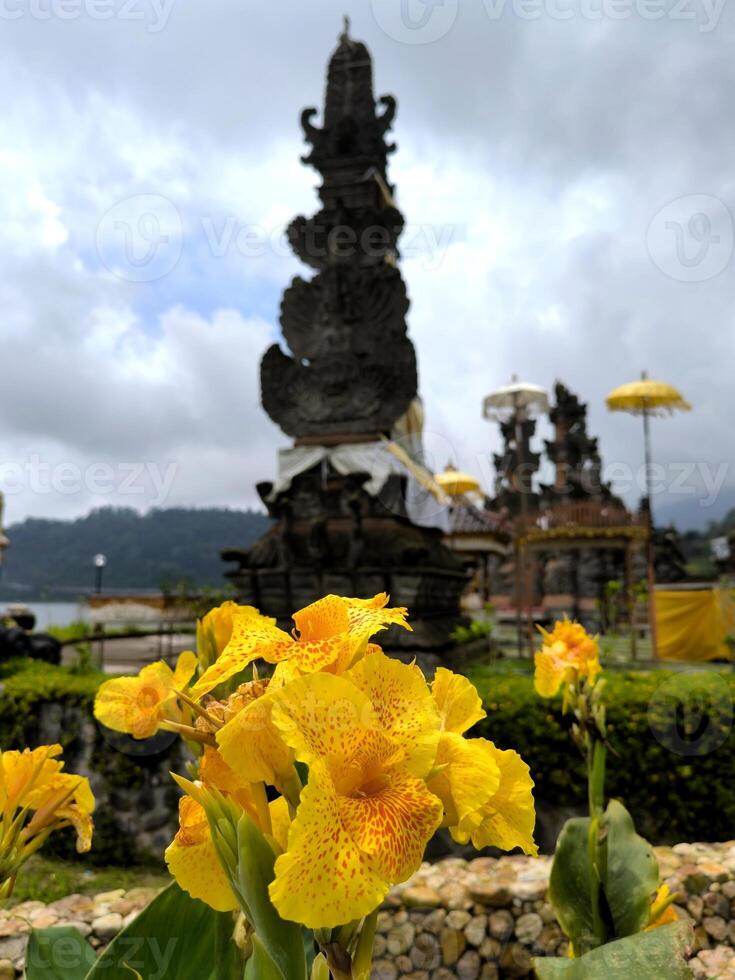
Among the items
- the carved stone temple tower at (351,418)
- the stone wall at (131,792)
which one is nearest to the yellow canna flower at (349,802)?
the stone wall at (131,792)

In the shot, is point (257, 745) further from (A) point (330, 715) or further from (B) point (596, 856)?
(B) point (596, 856)

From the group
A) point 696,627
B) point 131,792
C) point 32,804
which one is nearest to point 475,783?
point 32,804

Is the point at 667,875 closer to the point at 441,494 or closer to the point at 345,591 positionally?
the point at 345,591

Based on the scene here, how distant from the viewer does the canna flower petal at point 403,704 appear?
79cm

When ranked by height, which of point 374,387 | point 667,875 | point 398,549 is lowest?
point 667,875

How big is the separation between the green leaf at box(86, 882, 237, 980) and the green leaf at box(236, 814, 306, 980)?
1.88ft

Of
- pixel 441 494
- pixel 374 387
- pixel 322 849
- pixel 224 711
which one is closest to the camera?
pixel 322 849

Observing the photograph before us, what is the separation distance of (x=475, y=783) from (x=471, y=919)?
9.41 feet

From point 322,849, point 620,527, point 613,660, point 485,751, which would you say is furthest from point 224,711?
point 620,527

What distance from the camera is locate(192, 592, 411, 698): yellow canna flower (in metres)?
0.83

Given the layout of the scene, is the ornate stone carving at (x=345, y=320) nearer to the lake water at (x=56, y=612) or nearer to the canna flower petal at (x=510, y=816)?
the lake water at (x=56, y=612)

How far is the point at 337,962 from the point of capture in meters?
0.75

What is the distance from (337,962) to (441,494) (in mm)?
Result: 10080

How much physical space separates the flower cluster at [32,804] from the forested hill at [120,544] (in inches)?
1905
